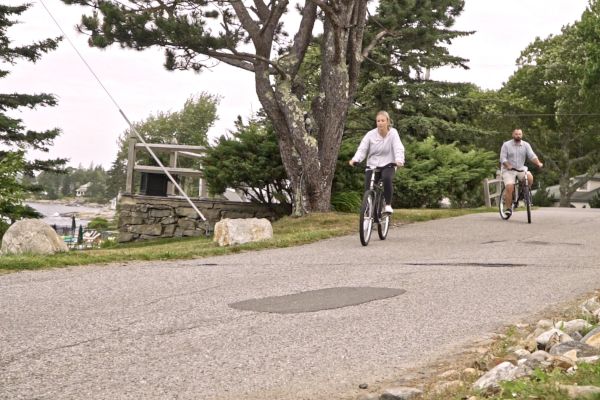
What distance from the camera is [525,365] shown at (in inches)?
151

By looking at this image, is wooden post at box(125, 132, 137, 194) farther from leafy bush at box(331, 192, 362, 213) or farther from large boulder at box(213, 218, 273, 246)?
large boulder at box(213, 218, 273, 246)

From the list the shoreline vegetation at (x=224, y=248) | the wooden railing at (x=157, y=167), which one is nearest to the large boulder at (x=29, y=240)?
the shoreline vegetation at (x=224, y=248)

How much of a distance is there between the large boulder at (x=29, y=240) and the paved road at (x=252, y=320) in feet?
5.55

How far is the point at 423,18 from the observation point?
17047mm

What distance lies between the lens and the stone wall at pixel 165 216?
19219mm

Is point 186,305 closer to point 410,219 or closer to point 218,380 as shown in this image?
point 218,380

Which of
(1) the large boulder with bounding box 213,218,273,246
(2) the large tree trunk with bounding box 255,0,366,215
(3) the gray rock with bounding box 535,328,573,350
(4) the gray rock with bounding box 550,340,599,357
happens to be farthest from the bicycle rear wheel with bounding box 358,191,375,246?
(4) the gray rock with bounding box 550,340,599,357

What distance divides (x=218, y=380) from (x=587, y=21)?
3135 cm

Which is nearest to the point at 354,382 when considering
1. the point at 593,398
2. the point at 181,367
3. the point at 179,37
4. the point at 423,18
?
the point at 181,367

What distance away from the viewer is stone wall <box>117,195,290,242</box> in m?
19.2

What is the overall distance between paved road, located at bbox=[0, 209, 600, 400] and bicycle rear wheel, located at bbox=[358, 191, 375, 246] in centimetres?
69

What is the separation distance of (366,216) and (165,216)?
32.3 feet

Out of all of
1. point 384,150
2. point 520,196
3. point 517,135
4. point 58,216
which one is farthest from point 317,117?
point 58,216

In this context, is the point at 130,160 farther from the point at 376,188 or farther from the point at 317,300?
the point at 317,300
